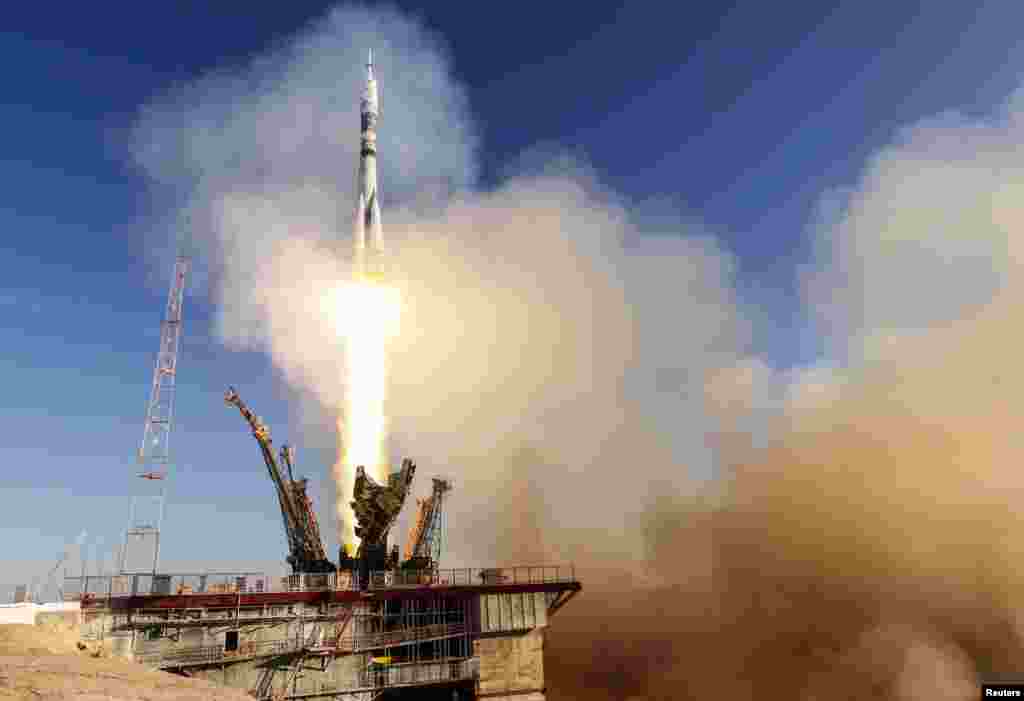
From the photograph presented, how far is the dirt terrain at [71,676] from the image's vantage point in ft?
68.5

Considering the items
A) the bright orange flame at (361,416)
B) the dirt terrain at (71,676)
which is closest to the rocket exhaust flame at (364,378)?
the bright orange flame at (361,416)

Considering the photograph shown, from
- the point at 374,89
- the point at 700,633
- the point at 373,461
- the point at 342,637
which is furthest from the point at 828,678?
the point at 374,89

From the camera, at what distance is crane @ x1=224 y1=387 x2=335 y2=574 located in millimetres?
55219

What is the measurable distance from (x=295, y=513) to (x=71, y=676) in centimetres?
3337

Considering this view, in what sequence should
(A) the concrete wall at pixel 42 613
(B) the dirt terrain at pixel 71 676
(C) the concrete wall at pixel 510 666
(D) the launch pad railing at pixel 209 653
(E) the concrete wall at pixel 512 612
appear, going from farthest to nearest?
(E) the concrete wall at pixel 512 612, (C) the concrete wall at pixel 510 666, (D) the launch pad railing at pixel 209 653, (A) the concrete wall at pixel 42 613, (B) the dirt terrain at pixel 71 676

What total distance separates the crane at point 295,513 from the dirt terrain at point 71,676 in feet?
78.2

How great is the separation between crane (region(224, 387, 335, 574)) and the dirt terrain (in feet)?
78.2

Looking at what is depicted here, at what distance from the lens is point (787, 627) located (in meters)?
58.1

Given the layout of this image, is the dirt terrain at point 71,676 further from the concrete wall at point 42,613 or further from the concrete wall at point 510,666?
the concrete wall at point 510,666

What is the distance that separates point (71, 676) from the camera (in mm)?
23109

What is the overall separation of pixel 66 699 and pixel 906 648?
52346 millimetres

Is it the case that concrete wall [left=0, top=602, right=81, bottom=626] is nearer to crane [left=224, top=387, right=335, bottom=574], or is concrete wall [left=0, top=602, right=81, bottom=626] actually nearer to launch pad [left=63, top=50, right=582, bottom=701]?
launch pad [left=63, top=50, right=582, bottom=701]

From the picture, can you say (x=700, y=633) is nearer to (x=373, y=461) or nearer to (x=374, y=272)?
(x=373, y=461)

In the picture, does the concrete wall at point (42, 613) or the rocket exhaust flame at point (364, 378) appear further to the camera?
the rocket exhaust flame at point (364, 378)
